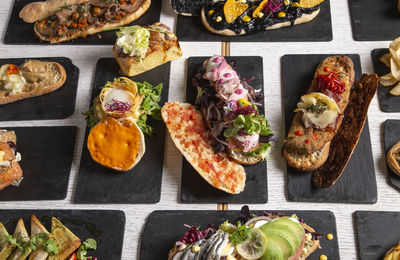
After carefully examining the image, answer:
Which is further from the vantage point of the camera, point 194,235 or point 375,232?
point 375,232

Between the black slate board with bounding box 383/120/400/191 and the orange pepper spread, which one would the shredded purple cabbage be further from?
the black slate board with bounding box 383/120/400/191

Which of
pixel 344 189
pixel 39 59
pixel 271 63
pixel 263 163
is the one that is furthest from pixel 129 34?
pixel 344 189

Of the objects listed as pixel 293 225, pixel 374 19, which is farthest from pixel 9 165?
pixel 374 19

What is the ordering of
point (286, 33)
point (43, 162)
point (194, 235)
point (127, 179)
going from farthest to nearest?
point (286, 33)
point (43, 162)
point (127, 179)
point (194, 235)

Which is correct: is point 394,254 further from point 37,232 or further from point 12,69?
point 12,69

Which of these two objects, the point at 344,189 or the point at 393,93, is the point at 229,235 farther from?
the point at 393,93

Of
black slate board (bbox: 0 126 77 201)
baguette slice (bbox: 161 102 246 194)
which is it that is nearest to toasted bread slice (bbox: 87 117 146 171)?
baguette slice (bbox: 161 102 246 194)

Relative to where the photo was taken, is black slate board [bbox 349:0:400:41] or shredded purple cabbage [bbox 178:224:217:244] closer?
shredded purple cabbage [bbox 178:224:217:244]
